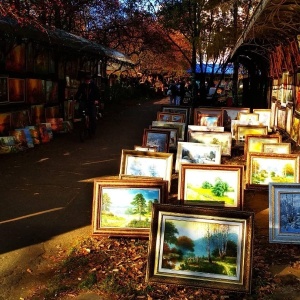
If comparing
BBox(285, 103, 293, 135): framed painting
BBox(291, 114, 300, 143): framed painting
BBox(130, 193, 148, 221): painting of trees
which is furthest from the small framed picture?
BBox(285, 103, 293, 135): framed painting

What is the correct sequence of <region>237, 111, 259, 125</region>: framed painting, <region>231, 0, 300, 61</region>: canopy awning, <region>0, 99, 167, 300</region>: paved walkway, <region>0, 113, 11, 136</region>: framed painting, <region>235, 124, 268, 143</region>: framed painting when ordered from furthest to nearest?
1. <region>237, 111, 259, 125</region>: framed painting
2. <region>0, 113, 11, 136</region>: framed painting
3. <region>235, 124, 268, 143</region>: framed painting
4. <region>231, 0, 300, 61</region>: canopy awning
5. <region>0, 99, 167, 300</region>: paved walkway

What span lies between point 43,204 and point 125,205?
1847 mm

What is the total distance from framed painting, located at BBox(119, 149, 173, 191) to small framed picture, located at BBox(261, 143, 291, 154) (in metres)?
2.28

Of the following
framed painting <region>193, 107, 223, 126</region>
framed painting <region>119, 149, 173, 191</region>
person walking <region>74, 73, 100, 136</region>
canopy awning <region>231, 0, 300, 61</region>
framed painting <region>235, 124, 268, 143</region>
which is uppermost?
canopy awning <region>231, 0, 300, 61</region>

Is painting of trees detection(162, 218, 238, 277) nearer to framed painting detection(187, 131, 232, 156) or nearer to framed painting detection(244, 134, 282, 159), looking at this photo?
framed painting detection(244, 134, 282, 159)

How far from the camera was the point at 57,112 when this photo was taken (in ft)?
50.2

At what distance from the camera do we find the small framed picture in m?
7.69

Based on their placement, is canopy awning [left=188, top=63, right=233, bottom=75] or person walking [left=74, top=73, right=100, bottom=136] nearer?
person walking [left=74, top=73, right=100, bottom=136]

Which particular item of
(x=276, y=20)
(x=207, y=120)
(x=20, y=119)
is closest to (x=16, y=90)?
(x=20, y=119)

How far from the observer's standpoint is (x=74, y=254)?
14.7 feet

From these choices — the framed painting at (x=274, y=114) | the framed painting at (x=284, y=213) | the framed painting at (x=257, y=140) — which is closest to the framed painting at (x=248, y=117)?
→ the framed painting at (x=274, y=114)

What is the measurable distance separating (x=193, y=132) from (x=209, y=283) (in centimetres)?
575

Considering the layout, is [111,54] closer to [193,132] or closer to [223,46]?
[223,46]

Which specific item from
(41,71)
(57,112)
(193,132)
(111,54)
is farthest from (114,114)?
(193,132)
